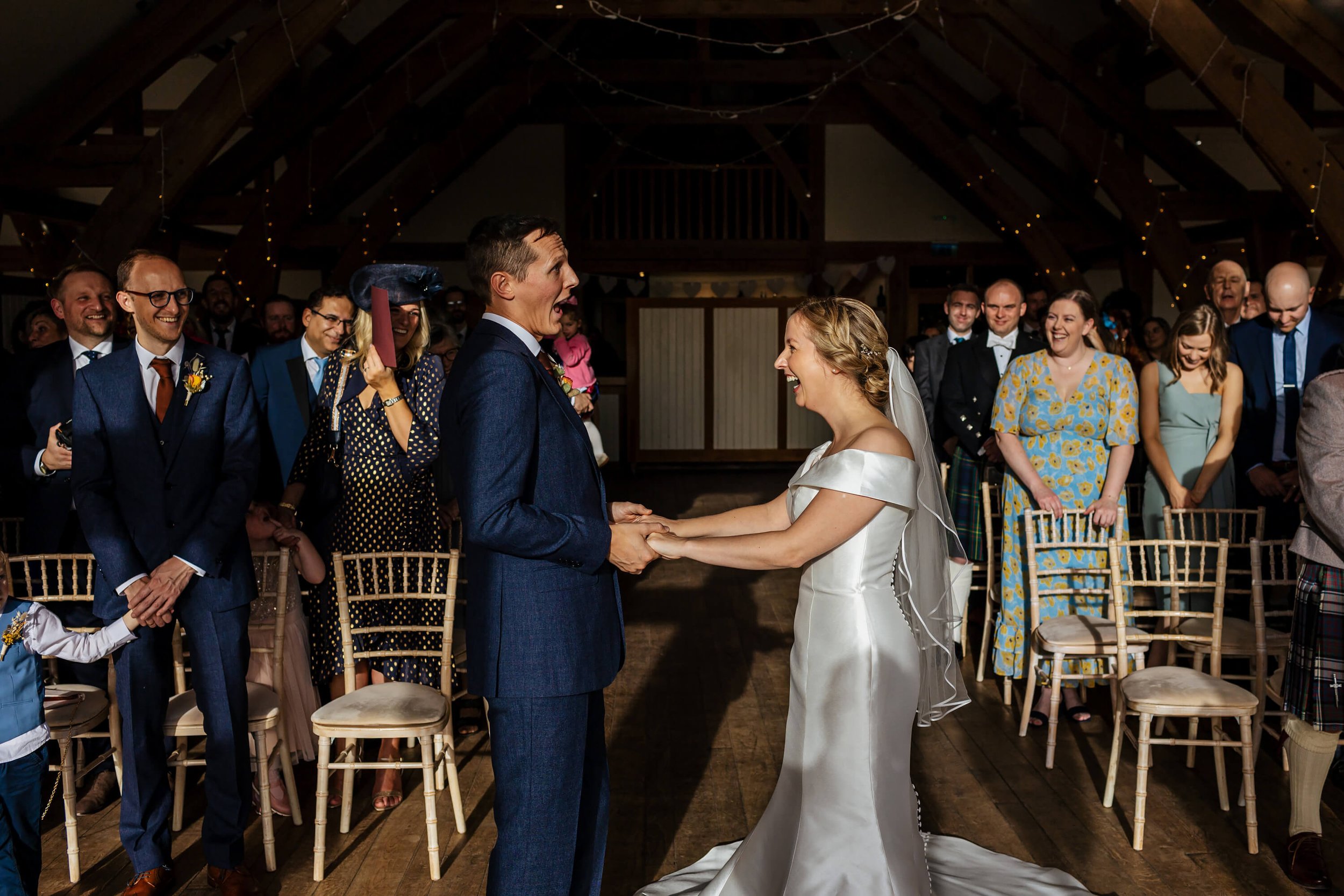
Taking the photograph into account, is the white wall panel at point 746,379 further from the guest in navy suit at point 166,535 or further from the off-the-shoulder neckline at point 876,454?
the off-the-shoulder neckline at point 876,454

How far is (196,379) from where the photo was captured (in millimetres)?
2615

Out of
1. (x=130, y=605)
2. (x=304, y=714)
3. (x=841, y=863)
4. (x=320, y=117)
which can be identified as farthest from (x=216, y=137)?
(x=841, y=863)

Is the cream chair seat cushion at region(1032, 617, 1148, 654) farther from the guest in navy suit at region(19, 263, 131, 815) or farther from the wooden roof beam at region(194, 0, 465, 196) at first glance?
the wooden roof beam at region(194, 0, 465, 196)

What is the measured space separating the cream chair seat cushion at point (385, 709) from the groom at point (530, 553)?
2.56 feet

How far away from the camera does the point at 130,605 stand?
99.3 inches

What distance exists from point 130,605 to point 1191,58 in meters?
6.25

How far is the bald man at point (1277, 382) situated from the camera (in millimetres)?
4090

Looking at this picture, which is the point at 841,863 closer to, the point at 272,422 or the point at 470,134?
the point at 272,422

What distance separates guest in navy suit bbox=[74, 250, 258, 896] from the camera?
2.56 meters

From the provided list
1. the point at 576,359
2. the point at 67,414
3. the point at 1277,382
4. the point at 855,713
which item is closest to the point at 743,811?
the point at 855,713

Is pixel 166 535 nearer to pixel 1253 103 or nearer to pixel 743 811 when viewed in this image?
pixel 743 811

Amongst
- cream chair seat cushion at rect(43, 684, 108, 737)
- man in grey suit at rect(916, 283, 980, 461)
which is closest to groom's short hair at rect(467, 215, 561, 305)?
cream chair seat cushion at rect(43, 684, 108, 737)

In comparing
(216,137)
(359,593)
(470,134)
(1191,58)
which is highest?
(470,134)

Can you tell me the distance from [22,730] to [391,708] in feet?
2.85
